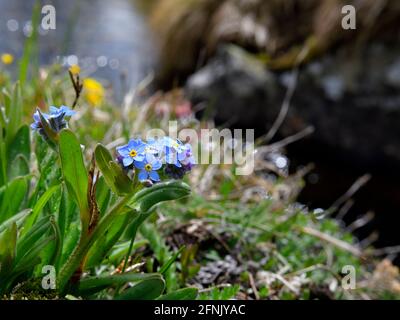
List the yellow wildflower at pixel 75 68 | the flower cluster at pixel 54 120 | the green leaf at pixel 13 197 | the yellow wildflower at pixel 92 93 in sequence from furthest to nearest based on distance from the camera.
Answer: the yellow wildflower at pixel 92 93 → the yellow wildflower at pixel 75 68 → the green leaf at pixel 13 197 → the flower cluster at pixel 54 120

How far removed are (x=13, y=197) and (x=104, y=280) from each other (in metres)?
0.33

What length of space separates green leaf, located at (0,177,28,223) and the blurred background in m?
2.48

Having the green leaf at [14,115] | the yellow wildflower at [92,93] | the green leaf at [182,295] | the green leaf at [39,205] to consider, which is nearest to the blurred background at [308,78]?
the yellow wildflower at [92,93]

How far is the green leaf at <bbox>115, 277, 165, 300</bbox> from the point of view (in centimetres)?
132

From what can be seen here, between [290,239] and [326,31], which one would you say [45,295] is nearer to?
[290,239]

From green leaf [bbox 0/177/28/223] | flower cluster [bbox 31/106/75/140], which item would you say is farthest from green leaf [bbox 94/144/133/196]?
green leaf [bbox 0/177/28/223]

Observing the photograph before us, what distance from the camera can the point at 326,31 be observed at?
4852 millimetres

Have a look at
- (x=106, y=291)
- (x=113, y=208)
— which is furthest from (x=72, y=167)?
(x=106, y=291)

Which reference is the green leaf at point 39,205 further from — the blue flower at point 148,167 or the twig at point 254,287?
the twig at point 254,287

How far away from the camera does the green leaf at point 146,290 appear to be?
1315 millimetres

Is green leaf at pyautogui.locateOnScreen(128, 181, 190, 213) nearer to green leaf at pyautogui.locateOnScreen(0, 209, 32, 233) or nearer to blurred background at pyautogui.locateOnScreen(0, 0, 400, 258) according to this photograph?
green leaf at pyautogui.locateOnScreen(0, 209, 32, 233)

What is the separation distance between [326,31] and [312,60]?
0.83 ft

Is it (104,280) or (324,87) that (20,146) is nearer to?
(104,280)

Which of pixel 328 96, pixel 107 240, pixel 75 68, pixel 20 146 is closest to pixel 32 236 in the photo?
pixel 107 240
